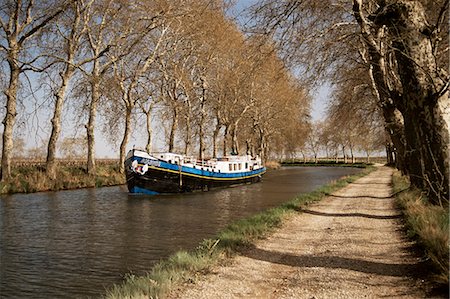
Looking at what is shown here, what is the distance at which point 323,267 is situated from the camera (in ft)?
21.5

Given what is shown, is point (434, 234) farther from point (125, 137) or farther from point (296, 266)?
point (125, 137)

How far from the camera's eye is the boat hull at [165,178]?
23.1 m

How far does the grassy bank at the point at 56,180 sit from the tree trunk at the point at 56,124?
0.63 m

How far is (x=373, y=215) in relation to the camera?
39.4ft

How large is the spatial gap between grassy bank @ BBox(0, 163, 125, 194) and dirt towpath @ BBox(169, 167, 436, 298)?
712 inches

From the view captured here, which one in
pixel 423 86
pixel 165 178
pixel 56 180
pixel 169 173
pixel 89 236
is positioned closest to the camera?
pixel 423 86

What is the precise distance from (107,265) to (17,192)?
16828 mm

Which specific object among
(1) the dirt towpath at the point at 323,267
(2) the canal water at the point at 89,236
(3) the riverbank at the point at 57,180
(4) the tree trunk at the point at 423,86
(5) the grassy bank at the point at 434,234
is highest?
(4) the tree trunk at the point at 423,86

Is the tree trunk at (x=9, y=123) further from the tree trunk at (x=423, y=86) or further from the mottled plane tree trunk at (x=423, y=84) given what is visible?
the tree trunk at (x=423, y=86)

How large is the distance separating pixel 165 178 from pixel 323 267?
59.6 ft

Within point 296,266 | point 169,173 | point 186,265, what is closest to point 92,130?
point 169,173

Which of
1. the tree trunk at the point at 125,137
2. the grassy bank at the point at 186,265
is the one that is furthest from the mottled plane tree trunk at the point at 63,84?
the grassy bank at the point at 186,265

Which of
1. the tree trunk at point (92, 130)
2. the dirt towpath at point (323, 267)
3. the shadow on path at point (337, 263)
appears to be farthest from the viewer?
the tree trunk at point (92, 130)

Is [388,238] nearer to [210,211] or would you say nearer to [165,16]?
[210,211]
